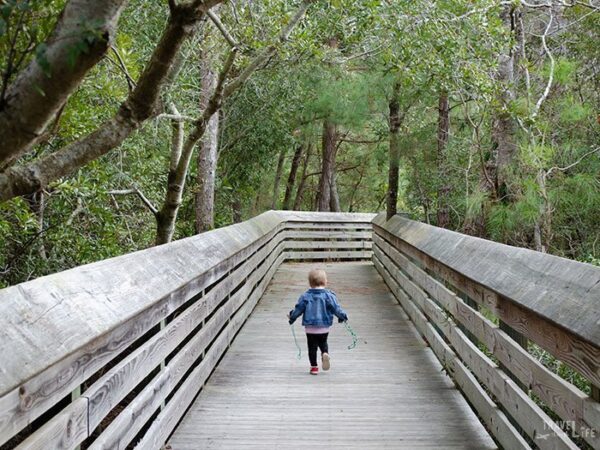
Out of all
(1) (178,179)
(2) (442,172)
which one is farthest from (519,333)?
(2) (442,172)

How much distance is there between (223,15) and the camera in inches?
344

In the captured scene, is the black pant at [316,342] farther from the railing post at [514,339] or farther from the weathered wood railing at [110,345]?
the railing post at [514,339]

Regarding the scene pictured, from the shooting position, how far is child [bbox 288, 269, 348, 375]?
17.3 ft

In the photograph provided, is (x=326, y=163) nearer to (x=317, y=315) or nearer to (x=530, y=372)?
(x=317, y=315)

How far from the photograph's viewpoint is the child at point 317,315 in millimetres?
5285

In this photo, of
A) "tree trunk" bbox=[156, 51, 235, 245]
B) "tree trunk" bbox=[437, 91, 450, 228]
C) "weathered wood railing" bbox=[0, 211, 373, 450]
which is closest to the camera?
"weathered wood railing" bbox=[0, 211, 373, 450]

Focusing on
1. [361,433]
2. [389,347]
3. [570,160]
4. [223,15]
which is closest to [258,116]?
[223,15]

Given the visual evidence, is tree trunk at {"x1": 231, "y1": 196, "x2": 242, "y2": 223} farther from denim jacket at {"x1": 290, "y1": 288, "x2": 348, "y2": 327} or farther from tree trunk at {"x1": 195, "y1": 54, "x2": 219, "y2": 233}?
denim jacket at {"x1": 290, "y1": 288, "x2": 348, "y2": 327}

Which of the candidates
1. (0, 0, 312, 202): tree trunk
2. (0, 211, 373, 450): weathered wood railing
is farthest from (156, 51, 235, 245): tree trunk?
(0, 0, 312, 202): tree trunk

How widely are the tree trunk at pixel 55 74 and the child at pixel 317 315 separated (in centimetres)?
358

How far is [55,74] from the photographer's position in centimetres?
193

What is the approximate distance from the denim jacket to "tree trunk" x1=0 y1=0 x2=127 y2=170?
358cm

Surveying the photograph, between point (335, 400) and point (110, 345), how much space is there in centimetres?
234

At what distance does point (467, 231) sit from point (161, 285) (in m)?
6.39
